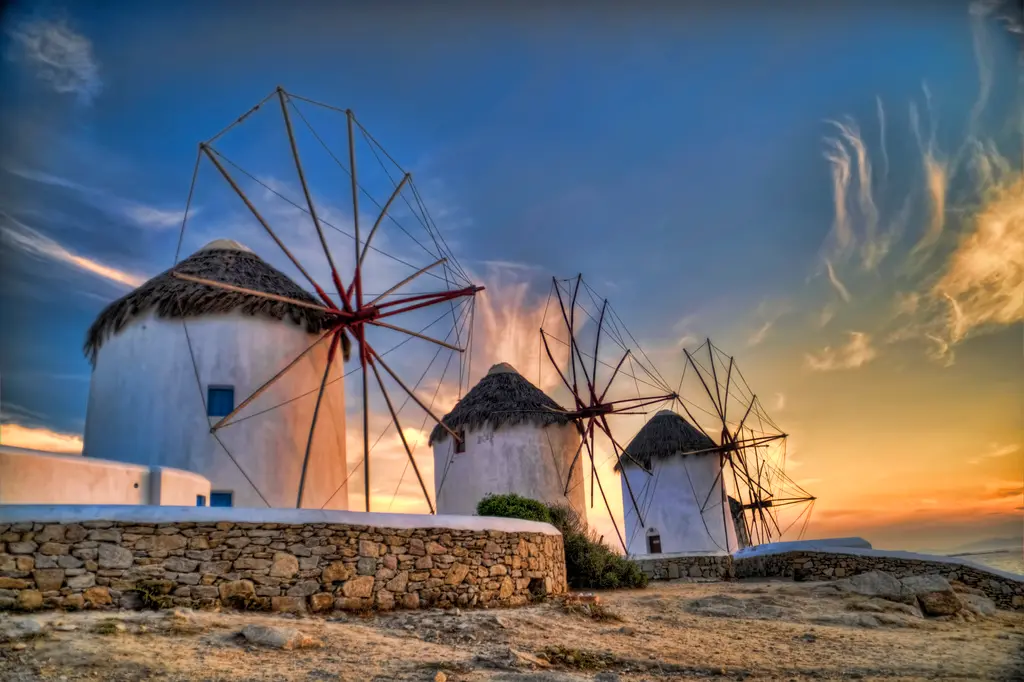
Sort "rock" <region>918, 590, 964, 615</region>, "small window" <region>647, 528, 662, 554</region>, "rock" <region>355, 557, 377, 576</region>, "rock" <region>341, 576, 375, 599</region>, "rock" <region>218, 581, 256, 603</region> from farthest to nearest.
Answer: "small window" <region>647, 528, 662, 554</region>
"rock" <region>918, 590, 964, 615</region>
"rock" <region>355, 557, 377, 576</region>
"rock" <region>341, 576, 375, 599</region>
"rock" <region>218, 581, 256, 603</region>

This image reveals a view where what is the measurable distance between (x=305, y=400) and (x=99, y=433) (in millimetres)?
4017

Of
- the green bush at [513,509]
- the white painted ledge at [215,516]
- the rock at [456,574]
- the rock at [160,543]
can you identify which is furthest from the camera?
the green bush at [513,509]

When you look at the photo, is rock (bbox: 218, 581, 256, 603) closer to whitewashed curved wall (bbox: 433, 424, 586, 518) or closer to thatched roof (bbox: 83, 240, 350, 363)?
thatched roof (bbox: 83, 240, 350, 363)

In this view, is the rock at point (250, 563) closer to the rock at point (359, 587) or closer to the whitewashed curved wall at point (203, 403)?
the rock at point (359, 587)

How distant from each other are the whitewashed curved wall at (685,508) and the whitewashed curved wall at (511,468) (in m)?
4.46

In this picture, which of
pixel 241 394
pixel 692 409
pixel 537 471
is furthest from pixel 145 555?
pixel 692 409

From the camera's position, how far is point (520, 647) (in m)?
7.71

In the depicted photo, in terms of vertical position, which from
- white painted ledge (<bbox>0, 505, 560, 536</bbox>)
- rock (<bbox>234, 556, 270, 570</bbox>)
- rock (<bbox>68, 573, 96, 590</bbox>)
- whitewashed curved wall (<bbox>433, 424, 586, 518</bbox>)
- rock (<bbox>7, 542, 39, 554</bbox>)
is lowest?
rock (<bbox>68, 573, 96, 590</bbox>)

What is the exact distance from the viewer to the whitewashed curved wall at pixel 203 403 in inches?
550

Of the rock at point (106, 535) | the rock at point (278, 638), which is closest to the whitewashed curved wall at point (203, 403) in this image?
the rock at point (106, 535)

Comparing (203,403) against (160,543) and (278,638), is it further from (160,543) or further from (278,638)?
(278,638)

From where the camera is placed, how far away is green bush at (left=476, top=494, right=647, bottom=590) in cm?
1585

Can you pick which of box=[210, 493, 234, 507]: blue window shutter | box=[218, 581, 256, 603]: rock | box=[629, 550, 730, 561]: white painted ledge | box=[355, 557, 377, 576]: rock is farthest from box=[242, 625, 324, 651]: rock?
box=[629, 550, 730, 561]: white painted ledge

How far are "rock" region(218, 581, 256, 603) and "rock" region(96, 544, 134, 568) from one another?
1.02m
